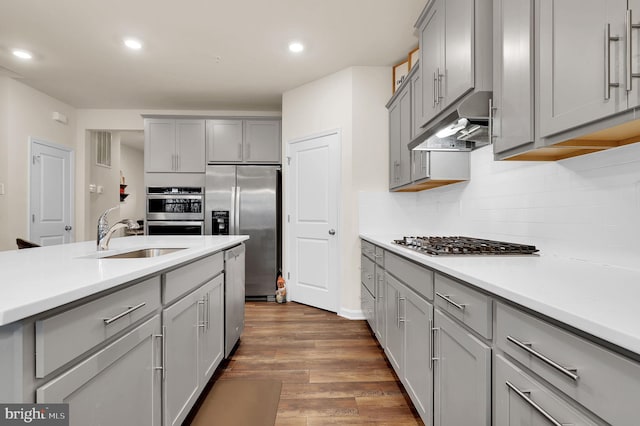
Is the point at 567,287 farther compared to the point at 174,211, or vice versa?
the point at 174,211

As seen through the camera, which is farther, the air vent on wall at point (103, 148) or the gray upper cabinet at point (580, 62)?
the air vent on wall at point (103, 148)

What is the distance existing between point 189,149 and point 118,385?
13.9ft

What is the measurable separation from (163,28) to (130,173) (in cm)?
691

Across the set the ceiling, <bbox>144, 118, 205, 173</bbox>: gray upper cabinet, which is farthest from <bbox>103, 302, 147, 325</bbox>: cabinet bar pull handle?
<bbox>144, 118, 205, 173</bbox>: gray upper cabinet

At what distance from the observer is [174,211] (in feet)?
15.5

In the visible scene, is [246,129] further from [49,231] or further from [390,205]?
[49,231]

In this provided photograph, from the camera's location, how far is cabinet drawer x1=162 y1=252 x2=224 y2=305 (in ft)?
4.77

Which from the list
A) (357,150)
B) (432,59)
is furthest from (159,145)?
(432,59)

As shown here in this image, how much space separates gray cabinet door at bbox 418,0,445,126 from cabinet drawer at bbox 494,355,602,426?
161 cm

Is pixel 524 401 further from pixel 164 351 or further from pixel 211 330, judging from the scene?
pixel 211 330

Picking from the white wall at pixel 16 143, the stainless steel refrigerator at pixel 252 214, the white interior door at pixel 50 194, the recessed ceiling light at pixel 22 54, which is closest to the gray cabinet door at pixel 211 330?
the stainless steel refrigerator at pixel 252 214

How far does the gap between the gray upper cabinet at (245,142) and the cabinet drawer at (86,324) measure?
12.1 ft

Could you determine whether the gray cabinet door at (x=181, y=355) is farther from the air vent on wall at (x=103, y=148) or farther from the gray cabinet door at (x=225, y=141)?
the air vent on wall at (x=103, y=148)

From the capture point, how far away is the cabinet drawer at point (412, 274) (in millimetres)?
1581
